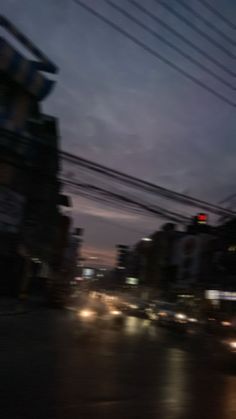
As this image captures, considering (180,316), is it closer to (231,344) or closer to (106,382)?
(231,344)

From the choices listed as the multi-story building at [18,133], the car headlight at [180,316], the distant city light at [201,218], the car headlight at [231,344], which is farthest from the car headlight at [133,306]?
the car headlight at [231,344]

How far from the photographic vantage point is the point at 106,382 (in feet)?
35.8

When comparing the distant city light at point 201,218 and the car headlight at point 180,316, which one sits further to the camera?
the car headlight at point 180,316

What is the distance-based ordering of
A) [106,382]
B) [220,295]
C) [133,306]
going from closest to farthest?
[106,382] < [133,306] < [220,295]

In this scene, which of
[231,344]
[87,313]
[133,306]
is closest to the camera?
[231,344]

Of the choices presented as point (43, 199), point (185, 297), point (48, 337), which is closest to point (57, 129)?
point (43, 199)

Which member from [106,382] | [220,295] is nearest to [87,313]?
[106,382]

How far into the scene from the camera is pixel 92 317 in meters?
32.0

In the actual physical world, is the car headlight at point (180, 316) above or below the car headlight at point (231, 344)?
above

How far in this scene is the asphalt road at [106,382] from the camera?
833cm

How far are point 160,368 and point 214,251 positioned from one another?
50.8 m

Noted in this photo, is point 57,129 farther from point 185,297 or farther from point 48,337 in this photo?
point 48,337

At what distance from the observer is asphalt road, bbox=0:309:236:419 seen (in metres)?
8.33

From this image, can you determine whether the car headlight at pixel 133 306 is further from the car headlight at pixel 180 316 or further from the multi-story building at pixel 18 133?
the car headlight at pixel 180 316
